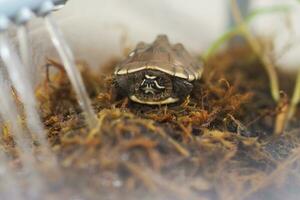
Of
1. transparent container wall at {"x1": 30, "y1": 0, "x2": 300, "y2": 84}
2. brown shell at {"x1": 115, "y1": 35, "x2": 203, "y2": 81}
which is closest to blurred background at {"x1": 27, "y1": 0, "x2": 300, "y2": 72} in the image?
transparent container wall at {"x1": 30, "y1": 0, "x2": 300, "y2": 84}

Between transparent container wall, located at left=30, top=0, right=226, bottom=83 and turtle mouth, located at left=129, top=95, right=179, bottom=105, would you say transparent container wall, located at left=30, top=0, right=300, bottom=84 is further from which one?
turtle mouth, located at left=129, top=95, right=179, bottom=105

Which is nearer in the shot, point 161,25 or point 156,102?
point 156,102

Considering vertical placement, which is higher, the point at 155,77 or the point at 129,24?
the point at 129,24

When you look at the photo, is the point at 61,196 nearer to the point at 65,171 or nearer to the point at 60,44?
the point at 65,171

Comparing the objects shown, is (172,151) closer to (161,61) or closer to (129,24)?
(161,61)

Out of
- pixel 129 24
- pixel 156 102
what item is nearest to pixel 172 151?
pixel 156 102

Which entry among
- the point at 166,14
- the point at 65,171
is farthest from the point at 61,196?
the point at 166,14

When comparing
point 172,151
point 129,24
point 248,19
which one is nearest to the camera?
point 172,151
